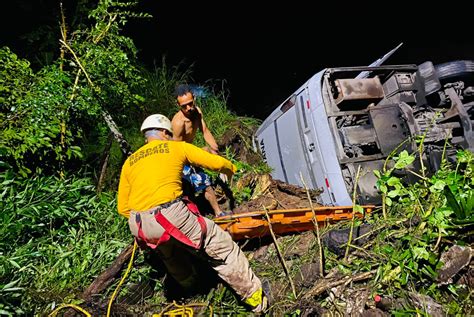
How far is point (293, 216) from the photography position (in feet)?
11.7

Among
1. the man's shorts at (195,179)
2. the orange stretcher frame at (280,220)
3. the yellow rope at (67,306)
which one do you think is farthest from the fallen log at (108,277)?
the man's shorts at (195,179)

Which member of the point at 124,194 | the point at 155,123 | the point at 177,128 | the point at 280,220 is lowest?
the point at 280,220

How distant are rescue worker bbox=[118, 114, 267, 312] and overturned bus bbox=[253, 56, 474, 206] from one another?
1.31 meters

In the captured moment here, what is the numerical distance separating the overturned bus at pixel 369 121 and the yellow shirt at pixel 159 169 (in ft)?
4.26

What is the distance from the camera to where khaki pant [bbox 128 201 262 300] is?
9.31 ft

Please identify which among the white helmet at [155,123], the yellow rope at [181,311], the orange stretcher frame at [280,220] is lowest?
the yellow rope at [181,311]

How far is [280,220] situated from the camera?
3.51m

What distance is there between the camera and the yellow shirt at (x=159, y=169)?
9.46 ft

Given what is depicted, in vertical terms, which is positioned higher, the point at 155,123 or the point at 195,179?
the point at 155,123

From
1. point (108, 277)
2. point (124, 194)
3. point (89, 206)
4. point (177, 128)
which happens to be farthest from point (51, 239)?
point (177, 128)

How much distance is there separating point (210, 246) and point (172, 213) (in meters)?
0.45

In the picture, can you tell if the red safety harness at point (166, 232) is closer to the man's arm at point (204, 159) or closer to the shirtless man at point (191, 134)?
the man's arm at point (204, 159)

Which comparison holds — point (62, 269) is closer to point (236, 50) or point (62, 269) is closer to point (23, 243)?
point (23, 243)

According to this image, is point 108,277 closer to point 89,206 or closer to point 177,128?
point 89,206
